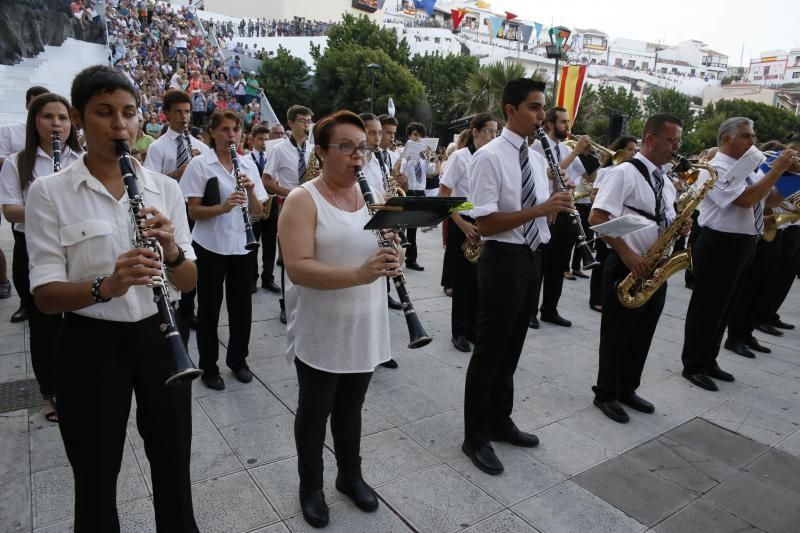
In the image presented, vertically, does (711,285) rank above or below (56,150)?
below

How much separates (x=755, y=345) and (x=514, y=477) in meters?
4.45

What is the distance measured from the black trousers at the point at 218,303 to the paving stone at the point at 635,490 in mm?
2961

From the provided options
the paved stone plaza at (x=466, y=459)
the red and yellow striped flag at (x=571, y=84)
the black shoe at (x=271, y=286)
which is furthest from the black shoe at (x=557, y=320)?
the red and yellow striped flag at (x=571, y=84)

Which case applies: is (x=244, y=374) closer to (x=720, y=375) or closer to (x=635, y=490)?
(x=635, y=490)

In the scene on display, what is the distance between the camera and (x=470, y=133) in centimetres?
641

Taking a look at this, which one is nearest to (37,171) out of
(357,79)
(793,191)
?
(793,191)

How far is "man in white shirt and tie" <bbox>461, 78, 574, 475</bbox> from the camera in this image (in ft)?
11.2

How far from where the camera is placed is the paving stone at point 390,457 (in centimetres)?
339

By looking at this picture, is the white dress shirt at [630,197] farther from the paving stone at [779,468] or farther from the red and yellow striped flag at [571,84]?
the red and yellow striped flag at [571,84]

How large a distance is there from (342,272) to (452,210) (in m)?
0.62

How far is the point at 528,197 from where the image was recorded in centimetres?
350

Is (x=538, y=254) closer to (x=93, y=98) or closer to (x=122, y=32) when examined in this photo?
(x=93, y=98)

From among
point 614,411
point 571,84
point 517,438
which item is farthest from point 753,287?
point 571,84

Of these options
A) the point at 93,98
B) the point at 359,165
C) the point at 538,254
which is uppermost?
the point at 93,98
